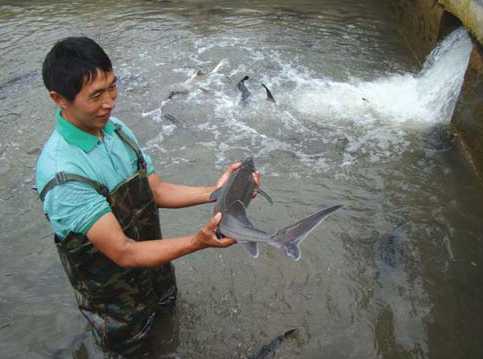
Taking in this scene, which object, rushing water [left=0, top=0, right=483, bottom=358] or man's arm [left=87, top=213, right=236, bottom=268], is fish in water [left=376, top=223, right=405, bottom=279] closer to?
rushing water [left=0, top=0, right=483, bottom=358]

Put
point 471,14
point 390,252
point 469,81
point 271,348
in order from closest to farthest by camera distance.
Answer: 1. point 271,348
2. point 390,252
3. point 469,81
4. point 471,14

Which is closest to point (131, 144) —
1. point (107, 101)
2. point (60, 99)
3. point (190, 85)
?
point (107, 101)

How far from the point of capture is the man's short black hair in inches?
85.9

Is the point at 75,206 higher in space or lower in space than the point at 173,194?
higher

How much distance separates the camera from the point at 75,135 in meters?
2.33

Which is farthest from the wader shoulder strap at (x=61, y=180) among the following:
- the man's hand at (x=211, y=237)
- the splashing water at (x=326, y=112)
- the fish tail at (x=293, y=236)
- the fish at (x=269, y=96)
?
the fish at (x=269, y=96)

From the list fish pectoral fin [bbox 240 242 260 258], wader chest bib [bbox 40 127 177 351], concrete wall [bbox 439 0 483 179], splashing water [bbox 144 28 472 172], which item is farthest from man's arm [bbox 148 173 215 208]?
concrete wall [bbox 439 0 483 179]

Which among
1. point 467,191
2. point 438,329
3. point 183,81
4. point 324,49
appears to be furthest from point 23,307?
point 324,49

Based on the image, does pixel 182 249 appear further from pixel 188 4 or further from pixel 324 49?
pixel 188 4

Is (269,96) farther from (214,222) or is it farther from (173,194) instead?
(214,222)

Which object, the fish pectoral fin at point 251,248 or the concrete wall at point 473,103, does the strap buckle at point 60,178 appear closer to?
A: the fish pectoral fin at point 251,248

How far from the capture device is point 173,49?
10539mm

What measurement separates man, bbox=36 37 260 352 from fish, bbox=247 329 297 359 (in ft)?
3.83

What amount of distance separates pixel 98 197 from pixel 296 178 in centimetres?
408
